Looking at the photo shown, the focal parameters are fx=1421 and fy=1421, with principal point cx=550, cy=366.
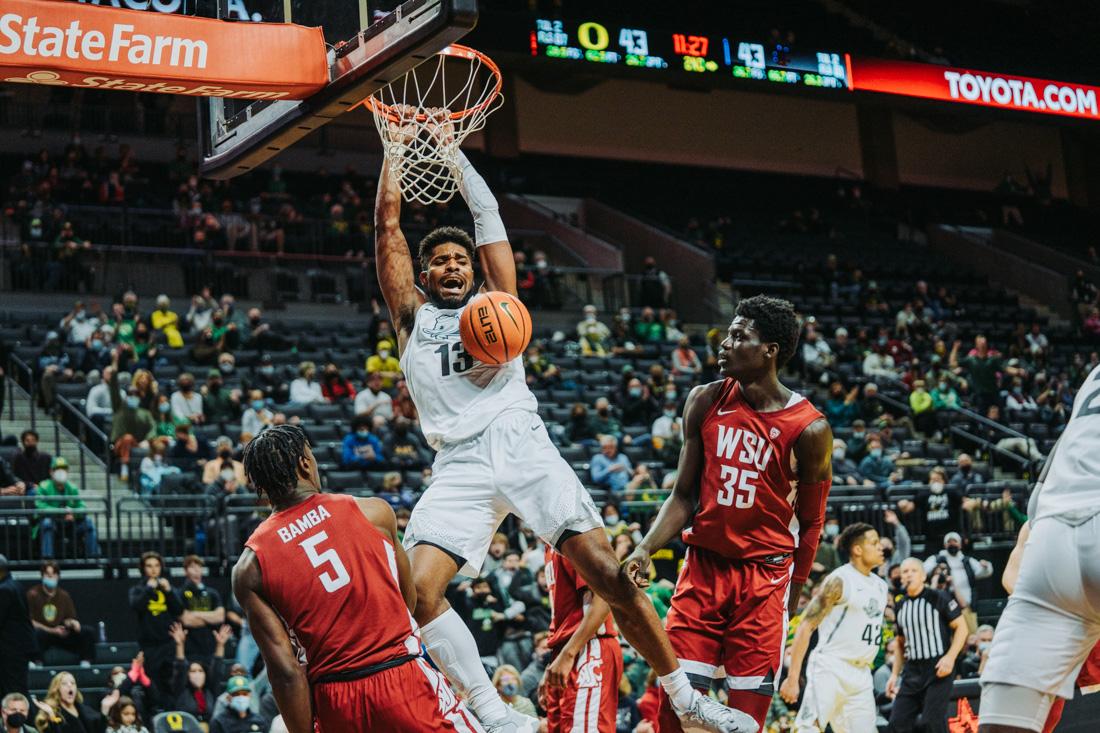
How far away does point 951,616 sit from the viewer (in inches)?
434

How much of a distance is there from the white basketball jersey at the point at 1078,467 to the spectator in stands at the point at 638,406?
14557mm

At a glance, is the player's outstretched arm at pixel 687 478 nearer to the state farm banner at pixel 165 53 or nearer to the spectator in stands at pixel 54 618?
the state farm banner at pixel 165 53

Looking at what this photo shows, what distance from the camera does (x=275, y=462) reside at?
5023 millimetres

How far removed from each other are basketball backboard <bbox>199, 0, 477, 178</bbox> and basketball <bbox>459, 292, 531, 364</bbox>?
121cm

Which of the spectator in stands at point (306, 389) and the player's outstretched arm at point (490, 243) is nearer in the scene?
the player's outstretched arm at point (490, 243)

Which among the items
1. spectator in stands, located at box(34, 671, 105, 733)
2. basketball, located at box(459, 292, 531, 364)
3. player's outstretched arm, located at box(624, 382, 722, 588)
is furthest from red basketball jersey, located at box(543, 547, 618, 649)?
spectator in stands, located at box(34, 671, 105, 733)

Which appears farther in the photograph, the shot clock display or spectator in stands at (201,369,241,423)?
the shot clock display

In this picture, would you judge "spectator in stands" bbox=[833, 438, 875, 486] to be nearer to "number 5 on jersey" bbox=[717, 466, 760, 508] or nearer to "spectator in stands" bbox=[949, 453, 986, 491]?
"spectator in stands" bbox=[949, 453, 986, 491]

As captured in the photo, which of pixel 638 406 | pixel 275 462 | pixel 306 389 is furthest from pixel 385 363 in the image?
pixel 275 462

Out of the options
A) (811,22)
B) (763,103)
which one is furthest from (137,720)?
(763,103)

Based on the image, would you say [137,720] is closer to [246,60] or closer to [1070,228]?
[246,60]

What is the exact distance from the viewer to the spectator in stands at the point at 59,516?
1348 cm

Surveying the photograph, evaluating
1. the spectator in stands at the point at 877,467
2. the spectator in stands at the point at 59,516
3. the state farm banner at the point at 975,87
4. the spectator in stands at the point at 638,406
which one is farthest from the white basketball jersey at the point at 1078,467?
the state farm banner at the point at 975,87

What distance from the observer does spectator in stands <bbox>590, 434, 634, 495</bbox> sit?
16.2 meters
